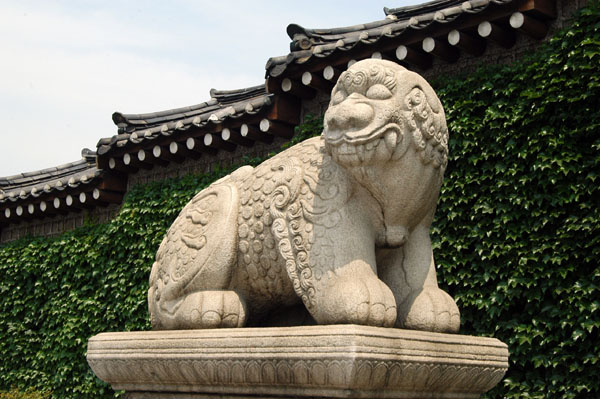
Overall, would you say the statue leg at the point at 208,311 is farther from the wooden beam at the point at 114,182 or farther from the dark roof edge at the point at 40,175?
the dark roof edge at the point at 40,175

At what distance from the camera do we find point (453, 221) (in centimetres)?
607

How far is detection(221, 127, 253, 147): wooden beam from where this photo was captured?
8070mm

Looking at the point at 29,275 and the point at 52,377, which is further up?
the point at 29,275

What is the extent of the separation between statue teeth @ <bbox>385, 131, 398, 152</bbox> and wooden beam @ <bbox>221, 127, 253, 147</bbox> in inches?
211

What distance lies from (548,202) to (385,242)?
2.94m

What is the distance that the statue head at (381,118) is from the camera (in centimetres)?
282

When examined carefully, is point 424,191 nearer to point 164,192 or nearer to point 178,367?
point 178,367

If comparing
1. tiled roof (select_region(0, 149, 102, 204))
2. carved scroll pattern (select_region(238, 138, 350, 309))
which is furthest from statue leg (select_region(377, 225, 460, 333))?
tiled roof (select_region(0, 149, 102, 204))

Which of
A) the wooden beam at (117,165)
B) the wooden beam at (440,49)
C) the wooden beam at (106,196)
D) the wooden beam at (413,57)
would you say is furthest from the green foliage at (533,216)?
the wooden beam at (106,196)

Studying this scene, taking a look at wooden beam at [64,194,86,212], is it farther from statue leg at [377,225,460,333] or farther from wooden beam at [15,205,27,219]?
statue leg at [377,225,460,333]

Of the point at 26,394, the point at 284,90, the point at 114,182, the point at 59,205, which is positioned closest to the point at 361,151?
the point at 284,90

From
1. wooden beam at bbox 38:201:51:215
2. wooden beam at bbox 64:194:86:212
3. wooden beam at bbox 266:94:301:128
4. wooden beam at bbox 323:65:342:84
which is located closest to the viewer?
wooden beam at bbox 323:65:342:84

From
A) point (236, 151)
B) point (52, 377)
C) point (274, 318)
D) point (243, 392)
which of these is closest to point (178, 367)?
point (243, 392)

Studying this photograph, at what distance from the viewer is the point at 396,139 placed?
2.84 m
